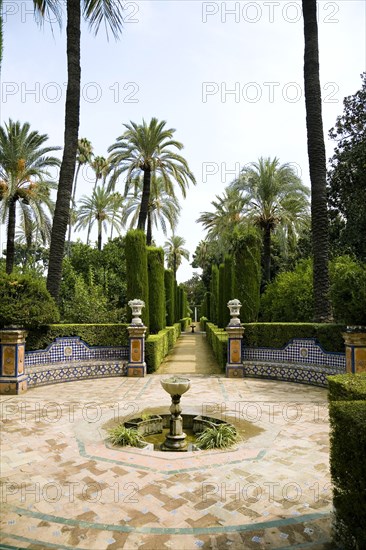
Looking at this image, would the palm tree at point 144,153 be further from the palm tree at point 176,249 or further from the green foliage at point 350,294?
the palm tree at point 176,249

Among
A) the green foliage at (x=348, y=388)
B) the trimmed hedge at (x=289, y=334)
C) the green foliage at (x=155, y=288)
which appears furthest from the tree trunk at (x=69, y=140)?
the green foliage at (x=348, y=388)

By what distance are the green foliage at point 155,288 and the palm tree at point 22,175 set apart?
24.2 feet

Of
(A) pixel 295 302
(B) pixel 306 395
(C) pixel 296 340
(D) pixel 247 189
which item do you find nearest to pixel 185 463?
(B) pixel 306 395

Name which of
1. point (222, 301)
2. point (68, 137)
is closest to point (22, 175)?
point (68, 137)

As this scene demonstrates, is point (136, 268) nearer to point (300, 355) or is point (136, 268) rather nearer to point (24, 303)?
point (24, 303)

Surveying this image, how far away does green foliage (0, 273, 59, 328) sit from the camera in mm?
10094

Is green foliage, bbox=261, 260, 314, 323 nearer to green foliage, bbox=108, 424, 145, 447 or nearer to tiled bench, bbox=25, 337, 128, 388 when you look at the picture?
tiled bench, bbox=25, 337, 128, 388

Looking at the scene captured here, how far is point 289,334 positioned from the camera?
12.0m

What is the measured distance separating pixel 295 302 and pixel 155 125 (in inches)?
515

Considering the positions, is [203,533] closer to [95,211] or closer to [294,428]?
[294,428]

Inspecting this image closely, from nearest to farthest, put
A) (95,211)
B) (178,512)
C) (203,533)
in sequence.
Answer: (203,533)
(178,512)
(95,211)

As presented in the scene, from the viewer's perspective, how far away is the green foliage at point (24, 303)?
397 inches

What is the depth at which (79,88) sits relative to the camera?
1336 cm

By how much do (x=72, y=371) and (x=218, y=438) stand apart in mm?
7265
